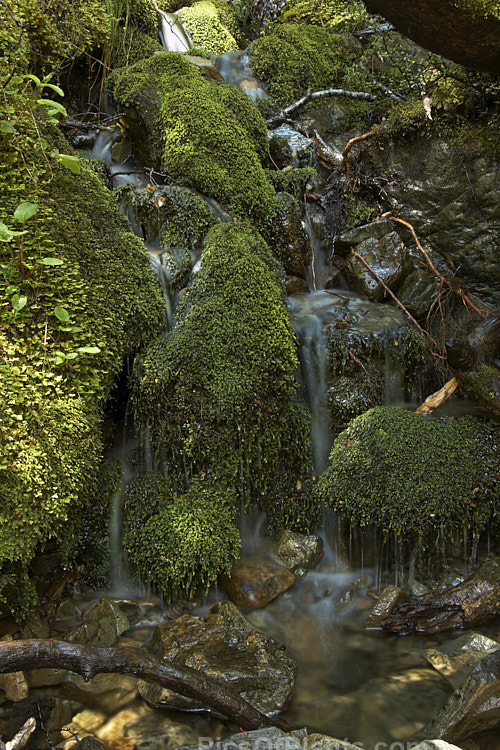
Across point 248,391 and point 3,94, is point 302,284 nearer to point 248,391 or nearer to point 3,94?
point 248,391

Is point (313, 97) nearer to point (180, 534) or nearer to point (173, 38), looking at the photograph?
point (173, 38)

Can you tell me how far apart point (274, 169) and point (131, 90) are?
2029mm

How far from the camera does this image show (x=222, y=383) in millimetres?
4285

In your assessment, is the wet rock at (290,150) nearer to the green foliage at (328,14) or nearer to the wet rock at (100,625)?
the green foliage at (328,14)

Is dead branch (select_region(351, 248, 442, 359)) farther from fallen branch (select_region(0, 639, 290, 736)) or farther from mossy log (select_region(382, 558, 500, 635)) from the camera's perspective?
fallen branch (select_region(0, 639, 290, 736))

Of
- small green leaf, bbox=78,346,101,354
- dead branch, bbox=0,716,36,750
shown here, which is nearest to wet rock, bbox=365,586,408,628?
dead branch, bbox=0,716,36,750

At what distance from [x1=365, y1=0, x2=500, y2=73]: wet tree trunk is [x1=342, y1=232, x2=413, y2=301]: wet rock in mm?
3188

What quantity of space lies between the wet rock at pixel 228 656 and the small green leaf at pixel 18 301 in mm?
2479

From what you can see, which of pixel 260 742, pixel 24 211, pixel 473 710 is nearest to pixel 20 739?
pixel 260 742

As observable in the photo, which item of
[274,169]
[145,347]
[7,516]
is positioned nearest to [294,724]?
[7,516]

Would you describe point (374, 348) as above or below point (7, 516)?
above

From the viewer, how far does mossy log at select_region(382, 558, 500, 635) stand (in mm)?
4074

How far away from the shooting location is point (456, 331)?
6230mm

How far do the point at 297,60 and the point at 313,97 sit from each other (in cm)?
83
